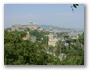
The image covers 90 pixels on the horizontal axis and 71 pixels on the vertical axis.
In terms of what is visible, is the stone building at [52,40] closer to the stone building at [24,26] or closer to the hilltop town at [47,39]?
the hilltop town at [47,39]

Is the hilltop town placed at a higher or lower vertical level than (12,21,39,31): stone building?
lower

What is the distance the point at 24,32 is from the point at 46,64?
54 centimetres

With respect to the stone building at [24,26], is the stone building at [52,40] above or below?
below

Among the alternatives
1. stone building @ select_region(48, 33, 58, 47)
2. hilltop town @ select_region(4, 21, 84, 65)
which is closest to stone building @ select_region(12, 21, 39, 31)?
hilltop town @ select_region(4, 21, 84, 65)

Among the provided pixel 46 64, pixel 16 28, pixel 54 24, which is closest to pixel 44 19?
pixel 54 24

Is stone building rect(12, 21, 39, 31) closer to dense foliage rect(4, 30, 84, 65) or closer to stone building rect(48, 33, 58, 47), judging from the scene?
dense foliage rect(4, 30, 84, 65)

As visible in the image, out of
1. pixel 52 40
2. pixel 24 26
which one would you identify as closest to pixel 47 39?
pixel 52 40

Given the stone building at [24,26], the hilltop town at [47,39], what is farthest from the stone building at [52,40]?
the stone building at [24,26]

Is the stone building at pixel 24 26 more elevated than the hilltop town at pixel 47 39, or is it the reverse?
the stone building at pixel 24 26

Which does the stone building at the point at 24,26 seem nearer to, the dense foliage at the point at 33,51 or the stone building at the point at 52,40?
the dense foliage at the point at 33,51

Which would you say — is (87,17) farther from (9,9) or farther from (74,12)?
(9,9)

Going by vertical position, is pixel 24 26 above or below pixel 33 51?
above

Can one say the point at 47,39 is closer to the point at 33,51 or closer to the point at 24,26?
the point at 33,51

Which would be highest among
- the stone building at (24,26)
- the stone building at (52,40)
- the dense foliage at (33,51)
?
the stone building at (24,26)
